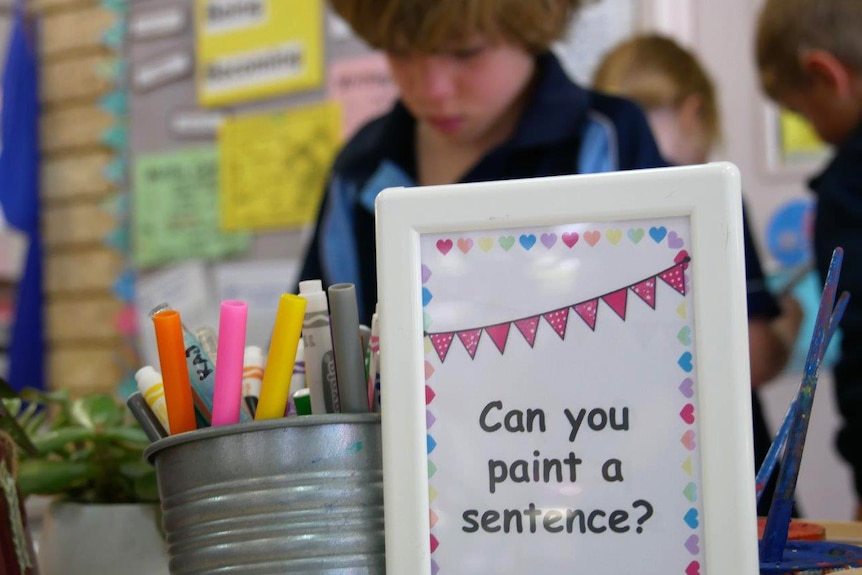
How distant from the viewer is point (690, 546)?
31 cm

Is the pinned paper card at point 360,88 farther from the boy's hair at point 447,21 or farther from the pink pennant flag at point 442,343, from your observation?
the pink pennant flag at point 442,343

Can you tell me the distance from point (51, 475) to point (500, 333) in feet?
0.91

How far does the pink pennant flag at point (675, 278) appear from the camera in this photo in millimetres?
321

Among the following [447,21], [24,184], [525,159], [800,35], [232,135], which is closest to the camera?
[447,21]

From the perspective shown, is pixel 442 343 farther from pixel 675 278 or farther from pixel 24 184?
pixel 24 184

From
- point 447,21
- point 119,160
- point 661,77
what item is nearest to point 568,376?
point 447,21

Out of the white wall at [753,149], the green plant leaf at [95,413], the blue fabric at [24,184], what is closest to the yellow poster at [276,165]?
the blue fabric at [24,184]

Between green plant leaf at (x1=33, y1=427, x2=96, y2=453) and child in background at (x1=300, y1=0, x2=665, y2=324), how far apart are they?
0.36 meters

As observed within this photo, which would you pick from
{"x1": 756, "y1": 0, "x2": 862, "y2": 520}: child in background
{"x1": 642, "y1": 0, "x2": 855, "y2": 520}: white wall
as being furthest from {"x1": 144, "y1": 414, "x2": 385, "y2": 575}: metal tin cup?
{"x1": 642, "y1": 0, "x2": 855, "y2": 520}: white wall

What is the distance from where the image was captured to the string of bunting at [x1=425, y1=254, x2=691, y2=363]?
0.32m

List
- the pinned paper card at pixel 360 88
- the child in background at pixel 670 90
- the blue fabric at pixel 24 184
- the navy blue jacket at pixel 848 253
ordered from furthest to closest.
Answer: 1. the blue fabric at pixel 24 184
2. the pinned paper card at pixel 360 88
3. the child in background at pixel 670 90
4. the navy blue jacket at pixel 848 253

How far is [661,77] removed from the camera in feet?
4.12

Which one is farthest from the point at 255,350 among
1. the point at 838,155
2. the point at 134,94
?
the point at 134,94

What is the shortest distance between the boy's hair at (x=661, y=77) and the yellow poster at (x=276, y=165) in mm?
449
